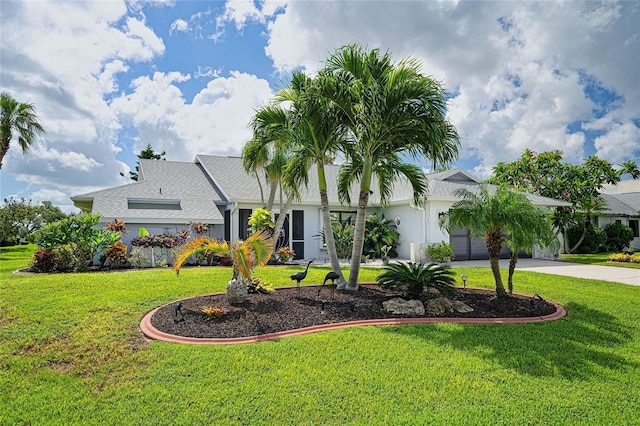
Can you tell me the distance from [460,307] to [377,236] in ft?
38.0

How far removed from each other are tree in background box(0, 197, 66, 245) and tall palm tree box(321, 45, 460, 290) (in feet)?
111

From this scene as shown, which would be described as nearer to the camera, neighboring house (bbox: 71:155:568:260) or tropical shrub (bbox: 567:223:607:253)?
neighboring house (bbox: 71:155:568:260)

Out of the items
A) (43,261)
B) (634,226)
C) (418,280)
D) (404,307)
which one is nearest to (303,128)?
(418,280)

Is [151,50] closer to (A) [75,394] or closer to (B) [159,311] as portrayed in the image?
(B) [159,311]

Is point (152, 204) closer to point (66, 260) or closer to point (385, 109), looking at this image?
point (66, 260)

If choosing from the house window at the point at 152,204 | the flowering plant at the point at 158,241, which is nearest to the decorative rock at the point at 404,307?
the flowering plant at the point at 158,241

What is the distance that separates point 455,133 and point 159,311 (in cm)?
817

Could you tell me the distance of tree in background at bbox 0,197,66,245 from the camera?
108ft

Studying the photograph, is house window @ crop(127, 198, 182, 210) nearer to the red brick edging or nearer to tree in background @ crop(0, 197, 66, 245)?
the red brick edging

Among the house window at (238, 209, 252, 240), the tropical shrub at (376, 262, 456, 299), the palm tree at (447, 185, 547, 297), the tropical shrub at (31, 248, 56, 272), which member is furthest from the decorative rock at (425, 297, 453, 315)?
the tropical shrub at (31, 248, 56, 272)

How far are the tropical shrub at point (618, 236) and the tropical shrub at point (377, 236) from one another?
20054mm

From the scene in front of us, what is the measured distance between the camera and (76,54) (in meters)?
12.1

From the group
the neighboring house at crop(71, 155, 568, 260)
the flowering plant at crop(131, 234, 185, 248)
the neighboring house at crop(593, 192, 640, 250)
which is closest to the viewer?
the flowering plant at crop(131, 234, 185, 248)

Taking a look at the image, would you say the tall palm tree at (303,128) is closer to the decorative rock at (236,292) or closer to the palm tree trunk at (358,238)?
the palm tree trunk at (358,238)
